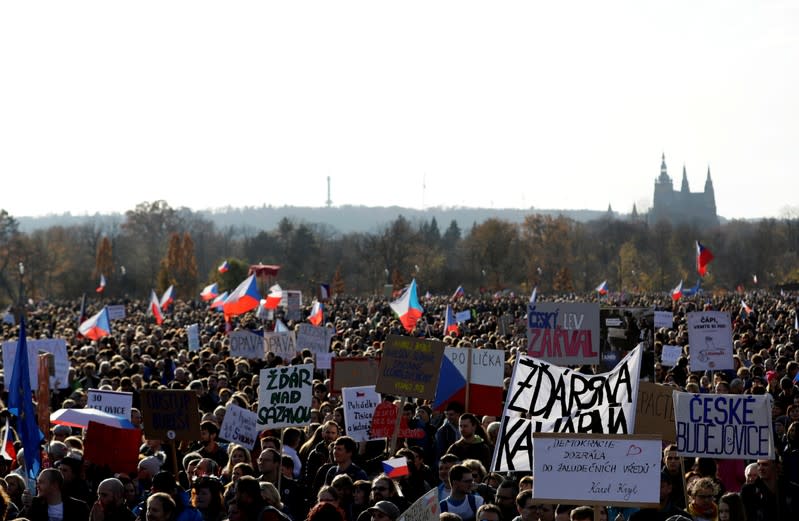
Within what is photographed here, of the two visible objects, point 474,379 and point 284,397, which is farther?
point 474,379

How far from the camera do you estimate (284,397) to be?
39.0ft

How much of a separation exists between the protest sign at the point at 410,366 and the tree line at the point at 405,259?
7934 cm

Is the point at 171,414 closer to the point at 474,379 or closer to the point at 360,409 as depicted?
the point at 360,409

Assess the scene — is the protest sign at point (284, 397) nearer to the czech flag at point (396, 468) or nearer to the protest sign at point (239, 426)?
the protest sign at point (239, 426)

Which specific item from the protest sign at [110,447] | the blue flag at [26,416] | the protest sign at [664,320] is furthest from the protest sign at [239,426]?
the protest sign at [664,320]

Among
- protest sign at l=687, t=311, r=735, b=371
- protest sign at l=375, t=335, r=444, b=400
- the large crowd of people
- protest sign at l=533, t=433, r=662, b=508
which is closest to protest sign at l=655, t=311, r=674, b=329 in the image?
protest sign at l=687, t=311, r=735, b=371

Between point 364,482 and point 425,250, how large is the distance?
105896 millimetres

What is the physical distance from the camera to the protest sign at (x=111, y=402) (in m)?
13.2

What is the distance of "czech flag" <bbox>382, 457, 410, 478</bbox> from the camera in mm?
10086

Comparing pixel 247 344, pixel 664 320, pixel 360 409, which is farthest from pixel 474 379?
pixel 664 320

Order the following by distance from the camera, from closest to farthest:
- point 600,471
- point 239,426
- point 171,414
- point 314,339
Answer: point 600,471 → point 171,414 → point 239,426 → point 314,339

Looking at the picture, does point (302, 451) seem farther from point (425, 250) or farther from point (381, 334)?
point (425, 250)

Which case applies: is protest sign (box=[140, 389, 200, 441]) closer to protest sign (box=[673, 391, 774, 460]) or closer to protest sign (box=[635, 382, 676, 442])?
protest sign (box=[635, 382, 676, 442])

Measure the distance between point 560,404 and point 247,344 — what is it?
1235cm
